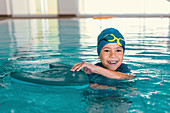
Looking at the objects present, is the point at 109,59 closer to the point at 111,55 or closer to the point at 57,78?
the point at 111,55

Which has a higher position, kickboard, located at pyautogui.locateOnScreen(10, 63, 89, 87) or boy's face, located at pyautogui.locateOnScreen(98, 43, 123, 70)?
boy's face, located at pyautogui.locateOnScreen(98, 43, 123, 70)

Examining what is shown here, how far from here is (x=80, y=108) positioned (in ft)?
7.67

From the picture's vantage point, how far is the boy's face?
2.77 m

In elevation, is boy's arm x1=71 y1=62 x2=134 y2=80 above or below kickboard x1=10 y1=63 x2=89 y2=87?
above

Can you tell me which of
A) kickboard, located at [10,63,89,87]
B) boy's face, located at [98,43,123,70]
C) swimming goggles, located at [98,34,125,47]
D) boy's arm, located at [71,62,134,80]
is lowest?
kickboard, located at [10,63,89,87]

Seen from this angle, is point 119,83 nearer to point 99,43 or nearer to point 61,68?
point 99,43

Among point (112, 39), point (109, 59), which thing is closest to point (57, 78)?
point (109, 59)

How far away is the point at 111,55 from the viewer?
2.76 meters

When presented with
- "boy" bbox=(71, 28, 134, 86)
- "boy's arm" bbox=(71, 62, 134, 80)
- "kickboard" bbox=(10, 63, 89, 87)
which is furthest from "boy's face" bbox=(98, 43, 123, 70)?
"kickboard" bbox=(10, 63, 89, 87)

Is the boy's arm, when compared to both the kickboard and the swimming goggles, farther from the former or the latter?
the swimming goggles

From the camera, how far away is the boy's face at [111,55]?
2.77 meters

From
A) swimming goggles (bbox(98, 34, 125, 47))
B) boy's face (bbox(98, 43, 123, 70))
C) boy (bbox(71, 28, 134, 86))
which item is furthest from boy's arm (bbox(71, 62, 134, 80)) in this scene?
swimming goggles (bbox(98, 34, 125, 47))

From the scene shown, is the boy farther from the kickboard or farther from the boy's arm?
the kickboard

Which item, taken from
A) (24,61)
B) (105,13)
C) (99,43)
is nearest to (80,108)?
(99,43)
